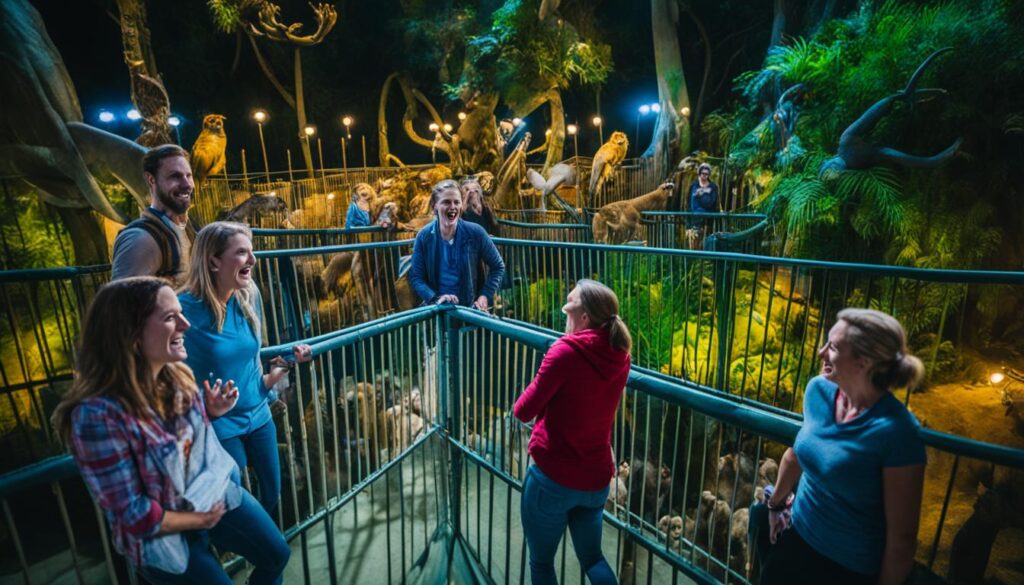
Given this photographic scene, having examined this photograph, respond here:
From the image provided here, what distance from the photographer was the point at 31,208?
1115 centimetres

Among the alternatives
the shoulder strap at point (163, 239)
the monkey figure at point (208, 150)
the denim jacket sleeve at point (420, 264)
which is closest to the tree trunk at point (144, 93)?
the monkey figure at point (208, 150)

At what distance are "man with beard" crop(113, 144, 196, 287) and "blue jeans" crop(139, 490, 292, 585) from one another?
132 centimetres

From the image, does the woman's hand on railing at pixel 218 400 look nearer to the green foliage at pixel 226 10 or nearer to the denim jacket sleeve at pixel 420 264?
the denim jacket sleeve at pixel 420 264

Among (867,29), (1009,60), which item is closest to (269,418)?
(1009,60)

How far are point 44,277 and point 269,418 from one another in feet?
10.6

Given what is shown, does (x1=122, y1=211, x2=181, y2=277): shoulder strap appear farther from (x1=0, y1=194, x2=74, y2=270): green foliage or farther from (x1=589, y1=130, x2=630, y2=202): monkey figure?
(x1=589, y1=130, x2=630, y2=202): monkey figure

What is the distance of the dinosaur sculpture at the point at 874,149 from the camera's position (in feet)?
21.2

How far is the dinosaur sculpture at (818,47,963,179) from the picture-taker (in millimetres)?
6465

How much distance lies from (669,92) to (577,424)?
1997 cm

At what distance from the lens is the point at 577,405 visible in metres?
2.09

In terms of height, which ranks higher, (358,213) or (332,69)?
(332,69)

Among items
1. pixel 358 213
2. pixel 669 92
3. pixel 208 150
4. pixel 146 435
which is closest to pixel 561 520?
pixel 146 435

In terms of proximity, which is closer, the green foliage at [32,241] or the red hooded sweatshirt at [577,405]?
the red hooded sweatshirt at [577,405]

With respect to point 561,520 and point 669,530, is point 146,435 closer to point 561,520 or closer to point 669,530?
point 561,520
